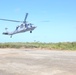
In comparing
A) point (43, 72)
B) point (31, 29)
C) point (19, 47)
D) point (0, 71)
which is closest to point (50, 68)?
point (43, 72)

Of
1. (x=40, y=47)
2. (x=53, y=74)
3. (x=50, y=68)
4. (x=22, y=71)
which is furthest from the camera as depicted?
(x=40, y=47)

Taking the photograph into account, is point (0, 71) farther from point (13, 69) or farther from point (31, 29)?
point (31, 29)

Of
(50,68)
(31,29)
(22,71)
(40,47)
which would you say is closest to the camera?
(22,71)

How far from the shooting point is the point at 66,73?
20.1m

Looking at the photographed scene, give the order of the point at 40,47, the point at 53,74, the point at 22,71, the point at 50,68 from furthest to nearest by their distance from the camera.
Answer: the point at 40,47 < the point at 50,68 < the point at 22,71 < the point at 53,74

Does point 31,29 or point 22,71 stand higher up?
point 31,29

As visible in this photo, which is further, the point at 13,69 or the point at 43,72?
the point at 13,69

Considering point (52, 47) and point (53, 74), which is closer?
point (53, 74)

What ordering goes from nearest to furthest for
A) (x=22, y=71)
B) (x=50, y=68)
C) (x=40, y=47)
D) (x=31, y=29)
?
(x=22, y=71) → (x=50, y=68) → (x=31, y=29) → (x=40, y=47)

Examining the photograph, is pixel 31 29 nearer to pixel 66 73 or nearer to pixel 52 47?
pixel 52 47

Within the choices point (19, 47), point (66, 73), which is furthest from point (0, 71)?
point (19, 47)

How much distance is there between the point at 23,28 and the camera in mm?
47344

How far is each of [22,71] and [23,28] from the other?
26602mm

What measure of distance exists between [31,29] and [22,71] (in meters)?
24.5
